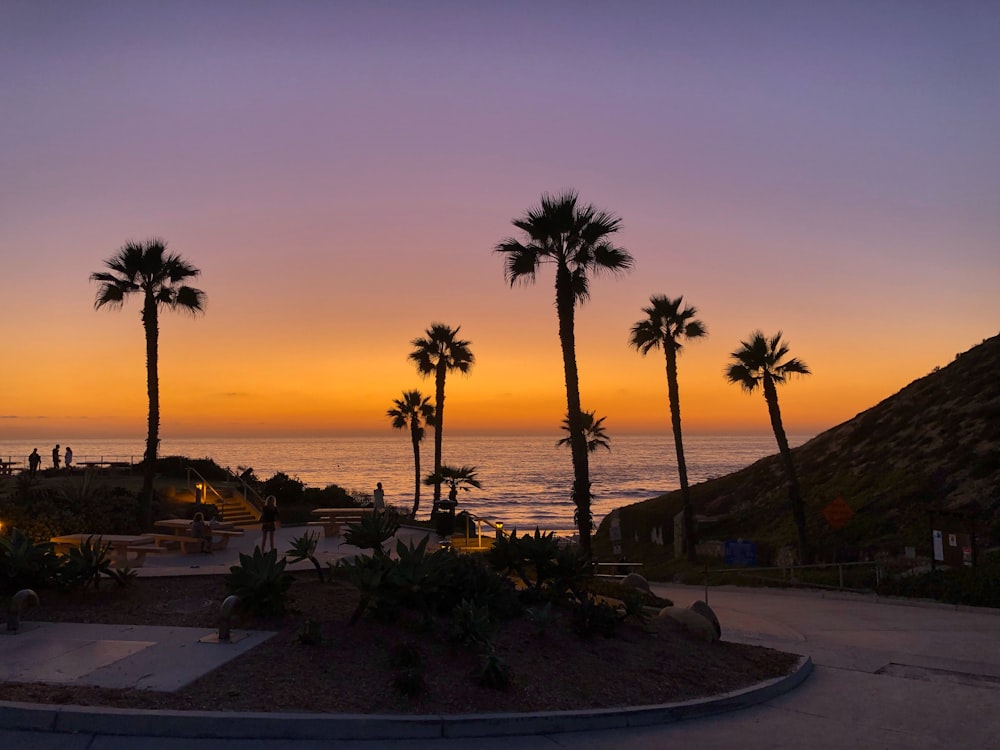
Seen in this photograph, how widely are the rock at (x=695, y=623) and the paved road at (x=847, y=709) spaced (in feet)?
4.29

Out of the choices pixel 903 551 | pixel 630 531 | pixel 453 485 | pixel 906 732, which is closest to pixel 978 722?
pixel 906 732

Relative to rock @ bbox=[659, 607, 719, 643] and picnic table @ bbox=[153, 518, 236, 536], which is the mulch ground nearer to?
rock @ bbox=[659, 607, 719, 643]

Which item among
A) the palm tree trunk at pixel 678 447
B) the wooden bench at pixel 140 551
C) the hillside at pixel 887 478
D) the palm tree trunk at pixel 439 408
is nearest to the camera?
the wooden bench at pixel 140 551

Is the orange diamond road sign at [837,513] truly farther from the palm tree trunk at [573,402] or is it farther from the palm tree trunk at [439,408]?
the palm tree trunk at [439,408]

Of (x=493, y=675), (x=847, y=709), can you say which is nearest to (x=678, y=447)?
(x=847, y=709)

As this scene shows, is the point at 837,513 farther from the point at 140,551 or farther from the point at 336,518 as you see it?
the point at 140,551

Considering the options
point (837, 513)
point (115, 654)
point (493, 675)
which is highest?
point (837, 513)

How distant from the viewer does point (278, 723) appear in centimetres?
629

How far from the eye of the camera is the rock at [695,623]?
33.3ft

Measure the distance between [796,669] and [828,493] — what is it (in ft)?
91.9

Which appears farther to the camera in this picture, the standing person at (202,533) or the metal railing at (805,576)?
the metal railing at (805,576)

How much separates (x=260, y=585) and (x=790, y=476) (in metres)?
22.4

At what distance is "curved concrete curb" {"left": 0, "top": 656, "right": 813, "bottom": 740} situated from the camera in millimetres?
6191

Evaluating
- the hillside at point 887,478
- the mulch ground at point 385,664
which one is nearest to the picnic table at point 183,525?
the mulch ground at point 385,664
